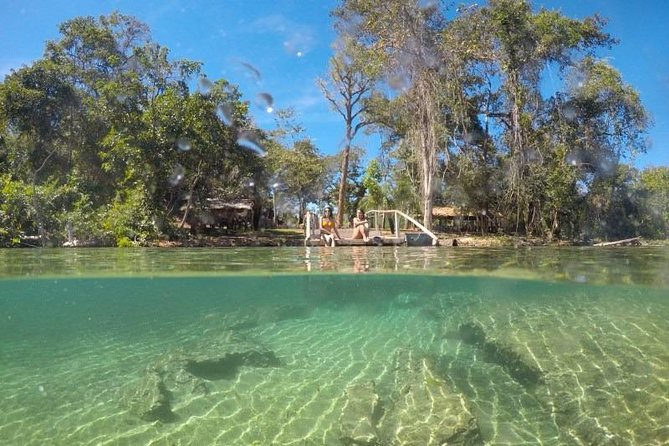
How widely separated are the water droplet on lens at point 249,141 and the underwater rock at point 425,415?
77.3ft

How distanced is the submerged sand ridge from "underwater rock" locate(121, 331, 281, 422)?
21 mm

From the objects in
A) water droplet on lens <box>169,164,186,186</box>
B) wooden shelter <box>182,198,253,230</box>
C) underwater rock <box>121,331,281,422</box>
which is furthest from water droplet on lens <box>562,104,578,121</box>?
underwater rock <box>121,331,281,422</box>

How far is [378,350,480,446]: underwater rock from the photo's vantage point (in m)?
4.57

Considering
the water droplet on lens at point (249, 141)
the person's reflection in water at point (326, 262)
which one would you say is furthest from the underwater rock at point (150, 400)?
the water droplet on lens at point (249, 141)

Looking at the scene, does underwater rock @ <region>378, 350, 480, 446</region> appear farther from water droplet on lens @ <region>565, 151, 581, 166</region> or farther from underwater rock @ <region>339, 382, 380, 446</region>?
water droplet on lens @ <region>565, 151, 581, 166</region>

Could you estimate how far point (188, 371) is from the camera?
20.1 ft

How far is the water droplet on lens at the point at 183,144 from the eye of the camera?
2494 centimetres

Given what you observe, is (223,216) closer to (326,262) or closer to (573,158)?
(573,158)

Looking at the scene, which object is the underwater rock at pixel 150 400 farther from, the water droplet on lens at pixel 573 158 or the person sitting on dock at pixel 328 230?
the water droplet on lens at pixel 573 158

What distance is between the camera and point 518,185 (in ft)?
94.6

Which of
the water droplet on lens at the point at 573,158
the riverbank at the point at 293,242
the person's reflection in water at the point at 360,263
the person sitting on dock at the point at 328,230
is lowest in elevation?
the person's reflection in water at the point at 360,263

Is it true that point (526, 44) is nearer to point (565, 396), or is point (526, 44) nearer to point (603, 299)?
point (603, 299)

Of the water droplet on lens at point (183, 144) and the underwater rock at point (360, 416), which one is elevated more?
the water droplet on lens at point (183, 144)

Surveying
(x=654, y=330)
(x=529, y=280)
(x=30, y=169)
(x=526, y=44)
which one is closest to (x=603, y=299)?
(x=529, y=280)
